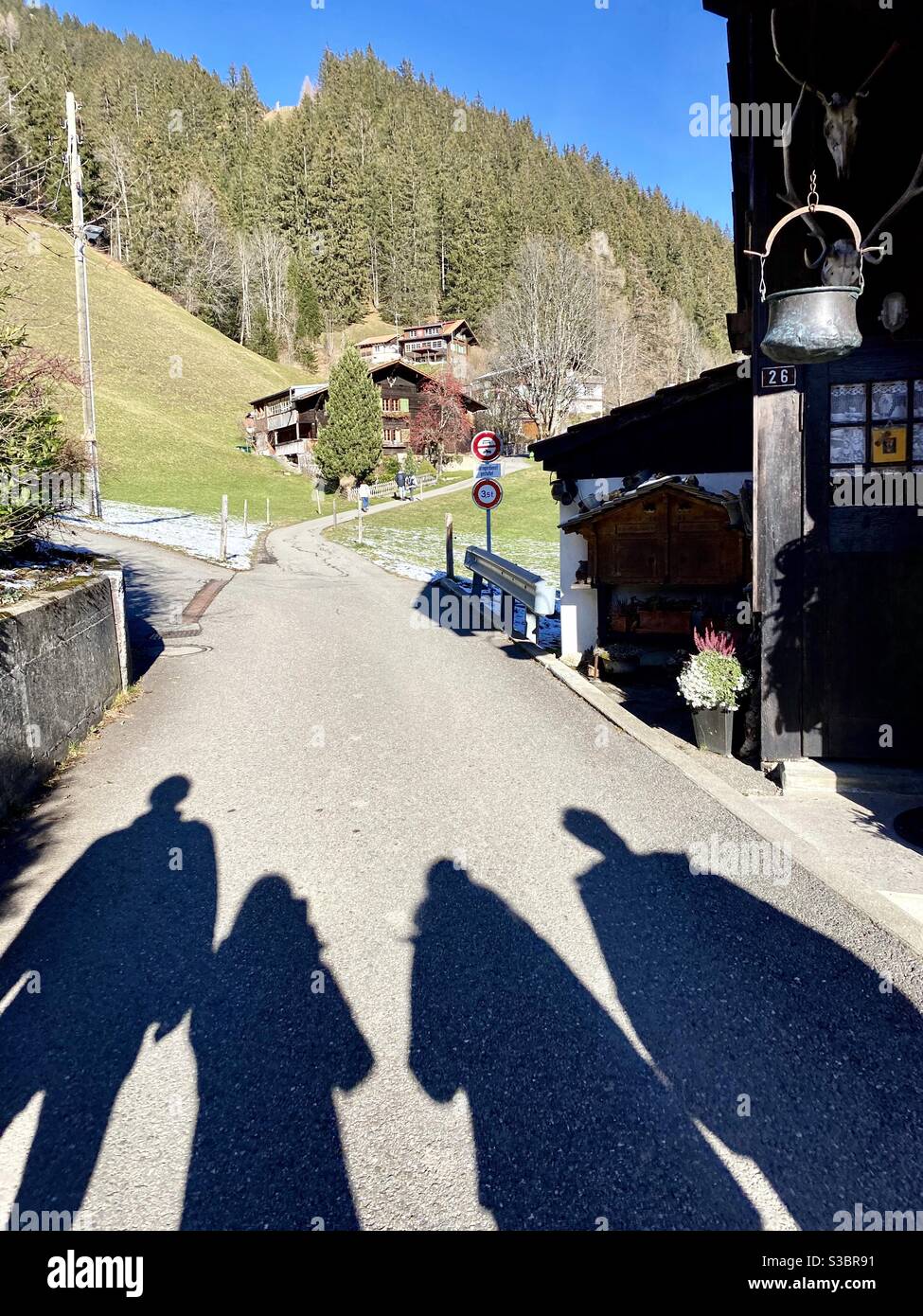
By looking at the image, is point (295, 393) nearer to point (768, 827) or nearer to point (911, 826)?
point (768, 827)

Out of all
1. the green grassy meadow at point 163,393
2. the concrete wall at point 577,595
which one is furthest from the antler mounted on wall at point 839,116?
the green grassy meadow at point 163,393

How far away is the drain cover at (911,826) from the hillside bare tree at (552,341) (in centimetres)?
5555

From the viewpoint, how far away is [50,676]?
708 centimetres

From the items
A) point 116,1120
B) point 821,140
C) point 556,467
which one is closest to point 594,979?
Answer: point 116,1120

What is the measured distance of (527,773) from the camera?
7.17 metres

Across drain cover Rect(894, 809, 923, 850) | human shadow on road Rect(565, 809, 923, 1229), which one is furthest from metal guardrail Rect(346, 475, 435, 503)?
human shadow on road Rect(565, 809, 923, 1229)

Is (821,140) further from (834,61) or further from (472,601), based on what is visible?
(472,601)

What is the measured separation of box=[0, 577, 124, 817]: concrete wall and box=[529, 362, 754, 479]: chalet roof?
6.29 meters

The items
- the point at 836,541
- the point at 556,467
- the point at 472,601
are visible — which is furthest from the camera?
the point at 472,601

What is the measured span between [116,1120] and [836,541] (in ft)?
21.2

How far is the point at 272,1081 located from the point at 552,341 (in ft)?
203

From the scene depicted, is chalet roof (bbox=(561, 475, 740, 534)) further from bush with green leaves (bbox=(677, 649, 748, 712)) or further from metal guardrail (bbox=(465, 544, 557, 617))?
bush with green leaves (bbox=(677, 649, 748, 712))

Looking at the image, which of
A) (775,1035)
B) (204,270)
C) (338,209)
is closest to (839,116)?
(775,1035)
